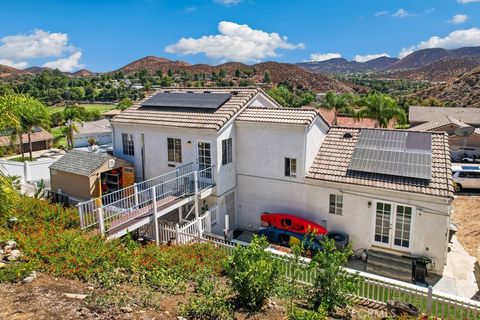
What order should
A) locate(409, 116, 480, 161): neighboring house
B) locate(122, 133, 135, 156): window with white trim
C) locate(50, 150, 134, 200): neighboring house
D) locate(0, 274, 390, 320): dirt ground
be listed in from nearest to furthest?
locate(0, 274, 390, 320): dirt ground
locate(50, 150, 134, 200): neighboring house
locate(122, 133, 135, 156): window with white trim
locate(409, 116, 480, 161): neighboring house

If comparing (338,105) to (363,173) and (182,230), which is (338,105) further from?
(182,230)

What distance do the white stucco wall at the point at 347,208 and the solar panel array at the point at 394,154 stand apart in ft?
3.51

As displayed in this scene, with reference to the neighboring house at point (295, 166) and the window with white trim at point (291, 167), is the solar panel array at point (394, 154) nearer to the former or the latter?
the neighboring house at point (295, 166)

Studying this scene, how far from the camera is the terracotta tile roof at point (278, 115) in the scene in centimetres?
1575

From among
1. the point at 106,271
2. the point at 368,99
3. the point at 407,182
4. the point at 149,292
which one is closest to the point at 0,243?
the point at 106,271

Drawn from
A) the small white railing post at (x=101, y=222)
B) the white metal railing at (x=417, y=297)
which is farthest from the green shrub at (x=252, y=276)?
the small white railing post at (x=101, y=222)

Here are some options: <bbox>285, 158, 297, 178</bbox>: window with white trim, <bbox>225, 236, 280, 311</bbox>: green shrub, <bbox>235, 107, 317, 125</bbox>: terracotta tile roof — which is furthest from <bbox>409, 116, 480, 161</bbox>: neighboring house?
<bbox>225, 236, 280, 311</bbox>: green shrub

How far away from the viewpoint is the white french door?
14055 mm

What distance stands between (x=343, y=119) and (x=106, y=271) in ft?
170

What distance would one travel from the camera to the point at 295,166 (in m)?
16.2

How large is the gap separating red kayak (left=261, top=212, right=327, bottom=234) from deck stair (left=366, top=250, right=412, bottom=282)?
221 cm

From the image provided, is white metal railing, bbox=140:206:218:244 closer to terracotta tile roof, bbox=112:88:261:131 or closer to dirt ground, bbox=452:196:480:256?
terracotta tile roof, bbox=112:88:261:131

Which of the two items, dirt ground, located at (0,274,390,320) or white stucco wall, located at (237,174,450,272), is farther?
white stucco wall, located at (237,174,450,272)

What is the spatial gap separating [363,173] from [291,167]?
3206 mm
